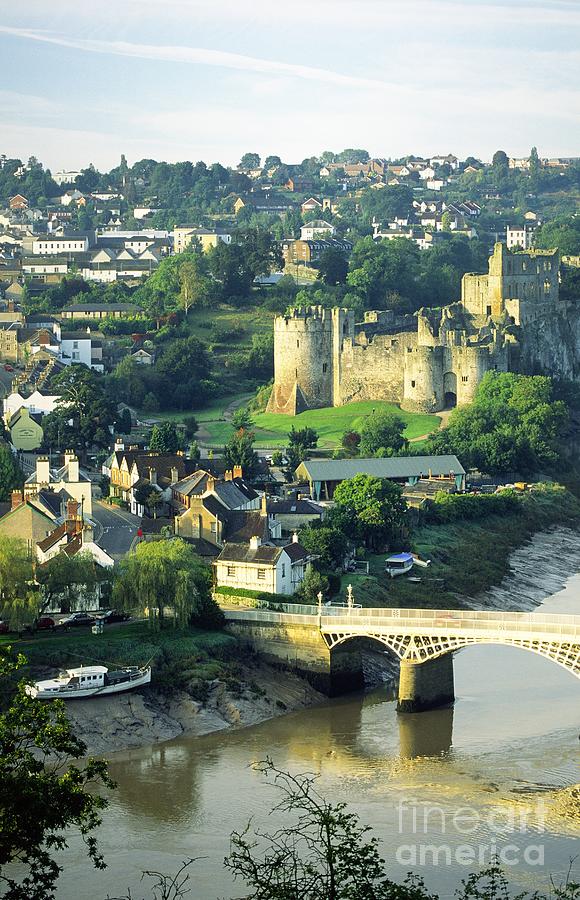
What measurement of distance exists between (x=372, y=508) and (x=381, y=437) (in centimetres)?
1747

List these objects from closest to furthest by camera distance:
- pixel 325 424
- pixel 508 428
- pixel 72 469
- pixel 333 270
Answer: pixel 72 469, pixel 508 428, pixel 325 424, pixel 333 270

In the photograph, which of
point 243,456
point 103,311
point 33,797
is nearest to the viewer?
point 33,797

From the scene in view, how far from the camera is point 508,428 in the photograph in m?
86.4

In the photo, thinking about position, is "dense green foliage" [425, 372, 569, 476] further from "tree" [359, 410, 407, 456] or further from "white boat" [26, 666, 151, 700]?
"white boat" [26, 666, 151, 700]

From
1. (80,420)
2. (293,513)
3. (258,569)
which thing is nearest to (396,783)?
(258,569)

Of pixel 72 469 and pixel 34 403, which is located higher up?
pixel 34 403

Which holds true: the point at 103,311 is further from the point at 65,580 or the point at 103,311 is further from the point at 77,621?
the point at 77,621

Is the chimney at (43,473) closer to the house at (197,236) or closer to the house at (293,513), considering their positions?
the house at (293,513)

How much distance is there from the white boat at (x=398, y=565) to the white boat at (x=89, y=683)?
15.2 m

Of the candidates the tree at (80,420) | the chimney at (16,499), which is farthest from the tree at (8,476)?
the tree at (80,420)

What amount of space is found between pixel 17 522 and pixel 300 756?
17445mm

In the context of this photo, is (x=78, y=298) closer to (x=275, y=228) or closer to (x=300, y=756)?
(x=275, y=228)

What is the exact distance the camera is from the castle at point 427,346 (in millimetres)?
93875

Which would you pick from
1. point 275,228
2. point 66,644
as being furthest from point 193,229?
point 66,644
